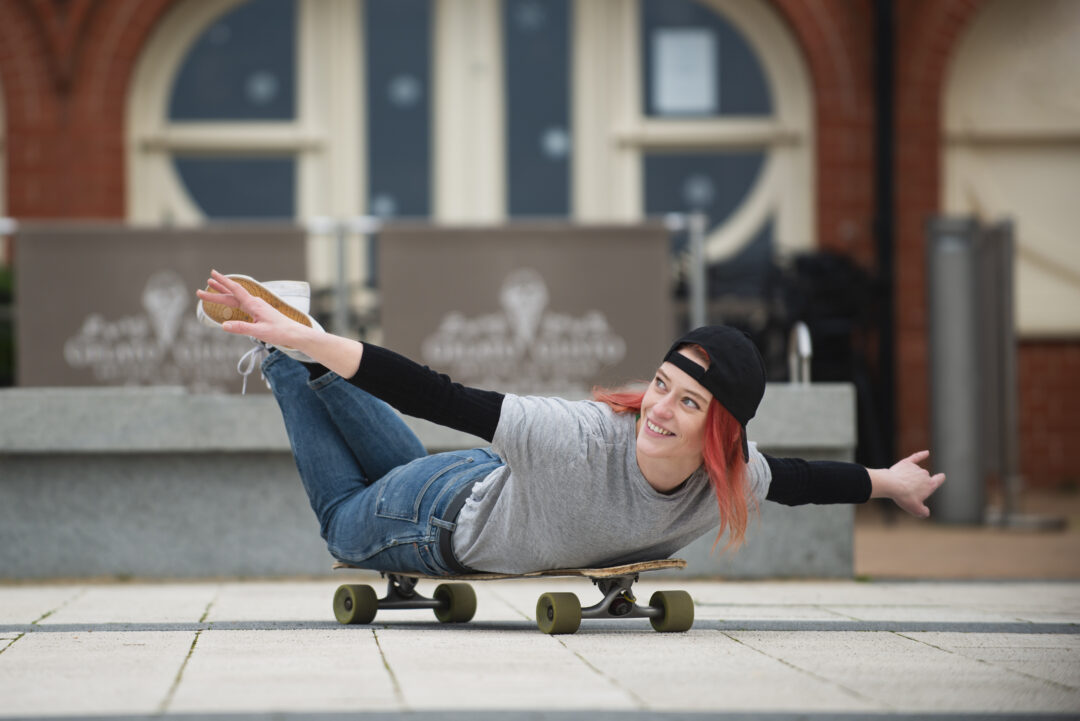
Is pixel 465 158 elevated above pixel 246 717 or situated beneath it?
elevated above

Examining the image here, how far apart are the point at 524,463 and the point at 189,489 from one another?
3145 mm

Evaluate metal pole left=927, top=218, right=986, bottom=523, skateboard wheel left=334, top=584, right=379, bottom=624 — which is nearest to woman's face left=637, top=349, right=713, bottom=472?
skateboard wheel left=334, top=584, right=379, bottom=624

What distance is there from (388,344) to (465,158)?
5.14 m

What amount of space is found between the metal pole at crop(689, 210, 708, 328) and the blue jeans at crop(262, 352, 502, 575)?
3576mm

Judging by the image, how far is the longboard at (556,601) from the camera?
156 inches

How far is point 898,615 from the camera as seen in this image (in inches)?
186

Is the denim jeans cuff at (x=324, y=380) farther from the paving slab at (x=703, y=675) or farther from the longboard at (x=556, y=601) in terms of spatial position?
the paving slab at (x=703, y=675)

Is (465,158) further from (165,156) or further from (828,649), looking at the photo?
(828,649)

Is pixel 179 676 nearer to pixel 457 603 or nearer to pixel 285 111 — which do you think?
pixel 457 603

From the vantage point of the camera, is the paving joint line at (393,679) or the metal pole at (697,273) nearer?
the paving joint line at (393,679)

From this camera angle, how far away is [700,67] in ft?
40.8

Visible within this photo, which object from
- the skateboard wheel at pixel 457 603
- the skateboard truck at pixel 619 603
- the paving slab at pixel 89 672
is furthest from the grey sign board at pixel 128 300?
the skateboard truck at pixel 619 603

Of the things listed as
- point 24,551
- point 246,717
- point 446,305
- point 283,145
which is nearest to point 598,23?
point 283,145

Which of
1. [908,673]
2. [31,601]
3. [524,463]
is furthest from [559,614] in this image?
[31,601]
